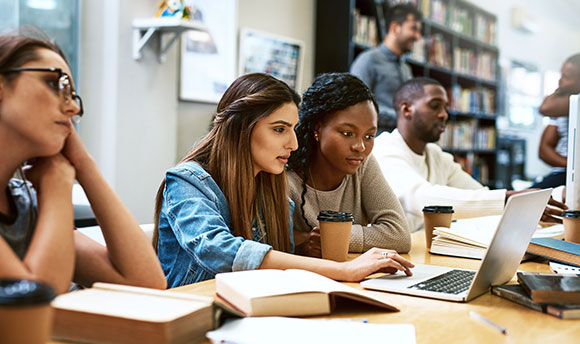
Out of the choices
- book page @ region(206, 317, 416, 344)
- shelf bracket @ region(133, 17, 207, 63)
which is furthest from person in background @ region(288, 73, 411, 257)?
shelf bracket @ region(133, 17, 207, 63)

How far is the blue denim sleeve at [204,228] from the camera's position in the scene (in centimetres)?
119

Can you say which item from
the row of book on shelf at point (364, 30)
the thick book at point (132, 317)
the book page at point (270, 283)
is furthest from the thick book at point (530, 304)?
the row of book on shelf at point (364, 30)

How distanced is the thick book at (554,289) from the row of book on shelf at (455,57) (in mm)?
4365

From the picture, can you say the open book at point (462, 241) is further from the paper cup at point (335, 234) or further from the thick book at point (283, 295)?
the thick book at point (283, 295)

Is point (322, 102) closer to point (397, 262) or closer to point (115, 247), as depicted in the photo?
point (397, 262)

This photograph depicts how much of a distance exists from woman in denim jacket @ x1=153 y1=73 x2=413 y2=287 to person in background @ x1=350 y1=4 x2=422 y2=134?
219 centimetres

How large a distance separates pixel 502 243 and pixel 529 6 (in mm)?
8367

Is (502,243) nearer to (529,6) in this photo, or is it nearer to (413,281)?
(413,281)

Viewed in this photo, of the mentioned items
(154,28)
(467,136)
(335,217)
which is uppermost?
(154,28)

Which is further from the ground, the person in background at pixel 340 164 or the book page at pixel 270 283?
the person in background at pixel 340 164

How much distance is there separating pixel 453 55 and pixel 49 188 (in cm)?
551

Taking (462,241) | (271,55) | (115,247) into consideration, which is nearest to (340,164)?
(462,241)

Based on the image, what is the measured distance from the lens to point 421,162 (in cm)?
275

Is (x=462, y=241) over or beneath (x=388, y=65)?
beneath
